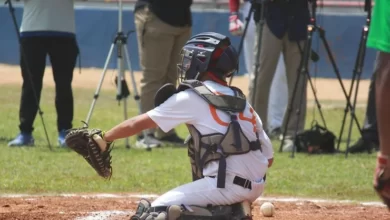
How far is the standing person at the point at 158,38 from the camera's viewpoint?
1095cm

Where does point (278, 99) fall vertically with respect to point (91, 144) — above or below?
below

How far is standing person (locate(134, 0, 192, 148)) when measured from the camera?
35.9 feet

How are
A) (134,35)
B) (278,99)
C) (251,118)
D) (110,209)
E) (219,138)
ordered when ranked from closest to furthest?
(219,138) → (251,118) → (110,209) → (278,99) → (134,35)

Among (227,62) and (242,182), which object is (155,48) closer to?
(227,62)

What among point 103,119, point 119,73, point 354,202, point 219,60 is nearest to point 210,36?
point 219,60

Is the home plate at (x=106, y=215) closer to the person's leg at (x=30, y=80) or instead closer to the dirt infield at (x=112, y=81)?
the person's leg at (x=30, y=80)

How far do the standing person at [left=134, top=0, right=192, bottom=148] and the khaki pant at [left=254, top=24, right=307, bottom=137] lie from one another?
3.03 feet

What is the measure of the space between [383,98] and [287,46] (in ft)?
22.7

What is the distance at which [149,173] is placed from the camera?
30.1 ft

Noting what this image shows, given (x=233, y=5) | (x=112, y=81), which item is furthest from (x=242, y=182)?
(x=112, y=81)

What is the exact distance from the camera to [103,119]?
14062mm

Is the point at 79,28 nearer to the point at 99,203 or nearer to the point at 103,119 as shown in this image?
the point at 103,119

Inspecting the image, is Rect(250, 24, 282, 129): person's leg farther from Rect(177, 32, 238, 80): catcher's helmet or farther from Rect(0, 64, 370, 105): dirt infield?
Rect(0, 64, 370, 105): dirt infield

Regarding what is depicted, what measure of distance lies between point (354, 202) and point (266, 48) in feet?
10.8
